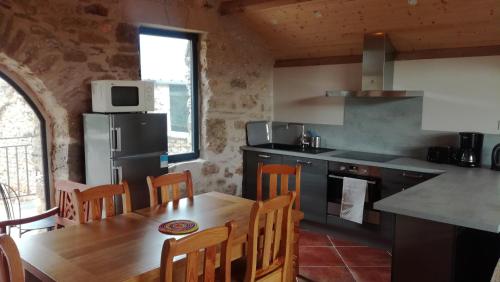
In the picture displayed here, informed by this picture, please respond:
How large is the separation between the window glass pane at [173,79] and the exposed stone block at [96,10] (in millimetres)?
519

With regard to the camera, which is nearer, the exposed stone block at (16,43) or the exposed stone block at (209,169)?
the exposed stone block at (16,43)

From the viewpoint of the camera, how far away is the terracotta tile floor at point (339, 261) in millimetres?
3412

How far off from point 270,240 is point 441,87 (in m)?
2.89

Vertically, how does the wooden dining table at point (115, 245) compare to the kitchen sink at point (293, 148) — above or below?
below

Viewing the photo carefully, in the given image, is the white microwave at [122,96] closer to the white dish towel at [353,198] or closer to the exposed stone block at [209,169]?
the exposed stone block at [209,169]

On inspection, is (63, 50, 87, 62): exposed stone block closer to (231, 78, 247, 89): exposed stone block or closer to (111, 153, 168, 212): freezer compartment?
(111, 153, 168, 212): freezer compartment

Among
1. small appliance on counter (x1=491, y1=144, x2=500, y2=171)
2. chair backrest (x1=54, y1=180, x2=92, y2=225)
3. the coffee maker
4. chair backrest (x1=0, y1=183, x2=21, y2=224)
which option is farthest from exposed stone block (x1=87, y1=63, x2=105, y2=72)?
small appliance on counter (x1=491, y1=144, x2=500, y2=171)

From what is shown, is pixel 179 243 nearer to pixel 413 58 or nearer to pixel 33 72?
pixel 33 72

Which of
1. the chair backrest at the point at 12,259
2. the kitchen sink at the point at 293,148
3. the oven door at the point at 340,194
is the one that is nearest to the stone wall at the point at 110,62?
the kitchen sink at the point at 293,148

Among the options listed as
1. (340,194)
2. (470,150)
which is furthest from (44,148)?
(470,150)

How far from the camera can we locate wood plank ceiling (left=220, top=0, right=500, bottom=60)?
3508 millimetres

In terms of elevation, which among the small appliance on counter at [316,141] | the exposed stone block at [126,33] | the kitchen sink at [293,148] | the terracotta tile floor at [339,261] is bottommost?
the terracotta tile floor at [339,261]

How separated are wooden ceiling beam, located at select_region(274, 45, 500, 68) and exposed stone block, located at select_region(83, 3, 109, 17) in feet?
8.14

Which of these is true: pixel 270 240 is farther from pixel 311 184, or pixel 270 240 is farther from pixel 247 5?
pixel 247 5
